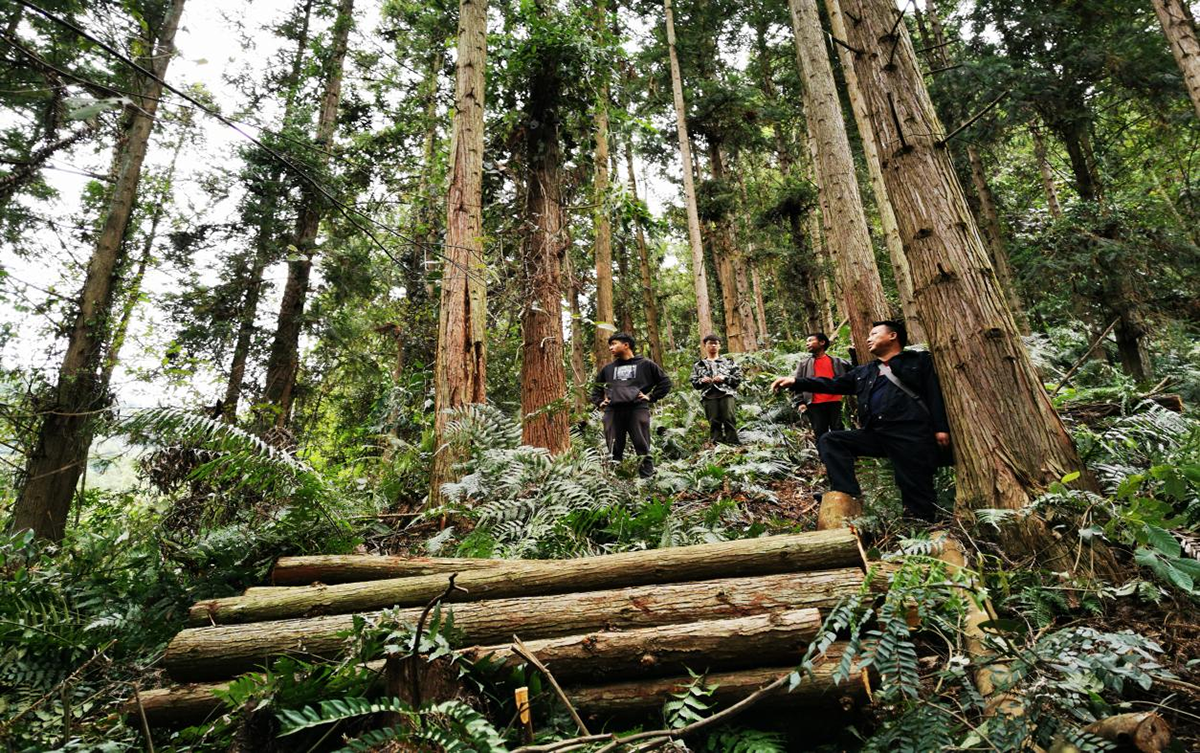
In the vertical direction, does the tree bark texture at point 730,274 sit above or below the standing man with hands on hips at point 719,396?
above

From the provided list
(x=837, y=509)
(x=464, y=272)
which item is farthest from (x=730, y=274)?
(x=837, y=509)

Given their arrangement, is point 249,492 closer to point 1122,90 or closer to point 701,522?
point 701,522

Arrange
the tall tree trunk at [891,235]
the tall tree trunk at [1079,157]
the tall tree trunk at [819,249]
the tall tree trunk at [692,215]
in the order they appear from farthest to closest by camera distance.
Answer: the tall tree trunk at [819,249], the tall tree trunk at [692,215], the tall tree trunk at [1079,157], the tall tree trunk at [891,235]

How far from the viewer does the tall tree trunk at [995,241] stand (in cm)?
1177

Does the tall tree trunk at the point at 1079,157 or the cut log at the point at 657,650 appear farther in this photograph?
the tall tree trunk at the point at 1079,157

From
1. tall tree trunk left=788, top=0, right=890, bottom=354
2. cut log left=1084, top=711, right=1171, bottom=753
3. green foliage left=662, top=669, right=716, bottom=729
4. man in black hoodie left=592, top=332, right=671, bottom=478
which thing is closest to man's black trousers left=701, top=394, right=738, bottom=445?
man in black hoodie left=592, top=332, right=671, bottom=478

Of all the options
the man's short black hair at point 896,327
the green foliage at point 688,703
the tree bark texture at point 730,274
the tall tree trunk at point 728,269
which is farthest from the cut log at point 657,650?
the tree bark texture at point 730,274

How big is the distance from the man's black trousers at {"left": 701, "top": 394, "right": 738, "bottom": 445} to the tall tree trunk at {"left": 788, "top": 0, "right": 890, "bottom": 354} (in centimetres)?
198

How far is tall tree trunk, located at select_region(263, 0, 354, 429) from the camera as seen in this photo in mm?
11664

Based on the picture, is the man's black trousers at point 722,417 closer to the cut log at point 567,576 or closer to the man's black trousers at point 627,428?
the man's black trousers at point 627,428

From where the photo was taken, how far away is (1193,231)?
33.8 ft

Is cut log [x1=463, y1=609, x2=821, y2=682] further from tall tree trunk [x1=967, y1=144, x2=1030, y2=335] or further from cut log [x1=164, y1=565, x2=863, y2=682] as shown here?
tall tree trunk [x1=967, y1=144, x2=1030, y2=335]

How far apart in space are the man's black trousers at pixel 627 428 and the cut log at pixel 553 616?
12.2 feet

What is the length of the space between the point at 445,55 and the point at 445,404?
11925mm
